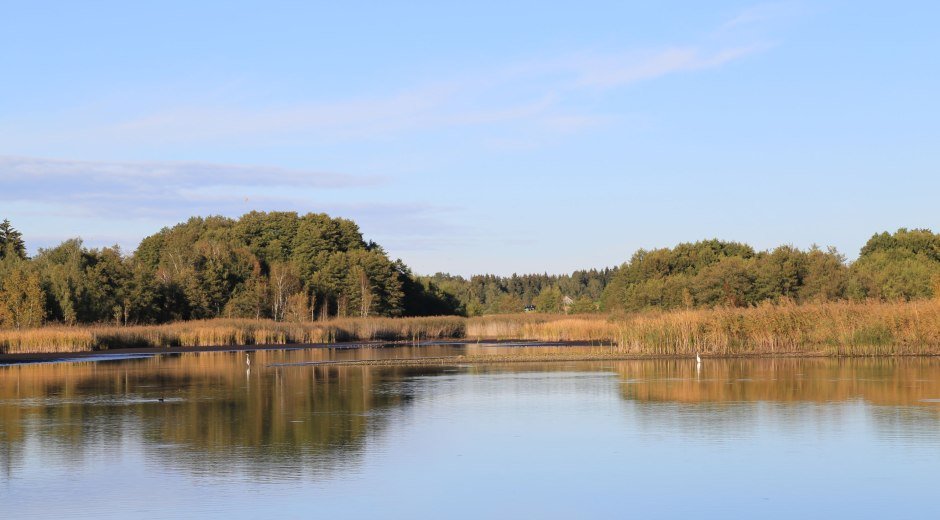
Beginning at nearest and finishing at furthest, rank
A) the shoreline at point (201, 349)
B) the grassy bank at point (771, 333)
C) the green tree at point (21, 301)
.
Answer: the grassy bank at point (771, 333) < the shoreline at point (201, 349) < the green tree at point (21, 301)

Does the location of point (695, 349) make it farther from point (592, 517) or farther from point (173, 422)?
point (592, 517)

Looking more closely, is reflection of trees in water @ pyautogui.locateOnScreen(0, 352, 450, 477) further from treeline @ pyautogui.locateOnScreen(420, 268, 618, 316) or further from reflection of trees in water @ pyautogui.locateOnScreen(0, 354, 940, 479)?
treeline @ pyautogui.locateOnScreen(420, 268, 618, 316)

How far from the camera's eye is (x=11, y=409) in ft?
74.0

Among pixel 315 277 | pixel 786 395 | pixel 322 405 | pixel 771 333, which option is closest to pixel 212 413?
pixel 322 405

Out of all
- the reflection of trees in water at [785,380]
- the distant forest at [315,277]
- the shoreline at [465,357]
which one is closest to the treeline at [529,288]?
the distant forest at [315,277]

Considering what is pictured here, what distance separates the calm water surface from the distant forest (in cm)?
2807

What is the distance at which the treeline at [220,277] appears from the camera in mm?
61750

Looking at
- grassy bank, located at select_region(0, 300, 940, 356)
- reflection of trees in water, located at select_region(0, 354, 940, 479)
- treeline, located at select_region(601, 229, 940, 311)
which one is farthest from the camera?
treeline, located at select_region(601, 229, 940, 311)

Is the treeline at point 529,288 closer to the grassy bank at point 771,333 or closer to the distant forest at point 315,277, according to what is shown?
the distant forest at point 315,277

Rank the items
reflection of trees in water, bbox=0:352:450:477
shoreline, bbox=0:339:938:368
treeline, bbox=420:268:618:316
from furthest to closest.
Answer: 1. treeline, bbox=420:268:618:316
2. shoreline, bbox=0:339:938:368
3. reflection of trees in water, bbox=0:352:450:477

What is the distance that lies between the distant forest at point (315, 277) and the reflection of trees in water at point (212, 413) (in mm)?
27436

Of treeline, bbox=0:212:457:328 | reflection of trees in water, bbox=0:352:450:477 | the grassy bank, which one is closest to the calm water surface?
reflection of trees in water, bbox=0:352:450:477

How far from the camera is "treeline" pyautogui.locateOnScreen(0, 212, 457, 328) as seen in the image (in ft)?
203

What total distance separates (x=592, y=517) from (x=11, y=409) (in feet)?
52.4
